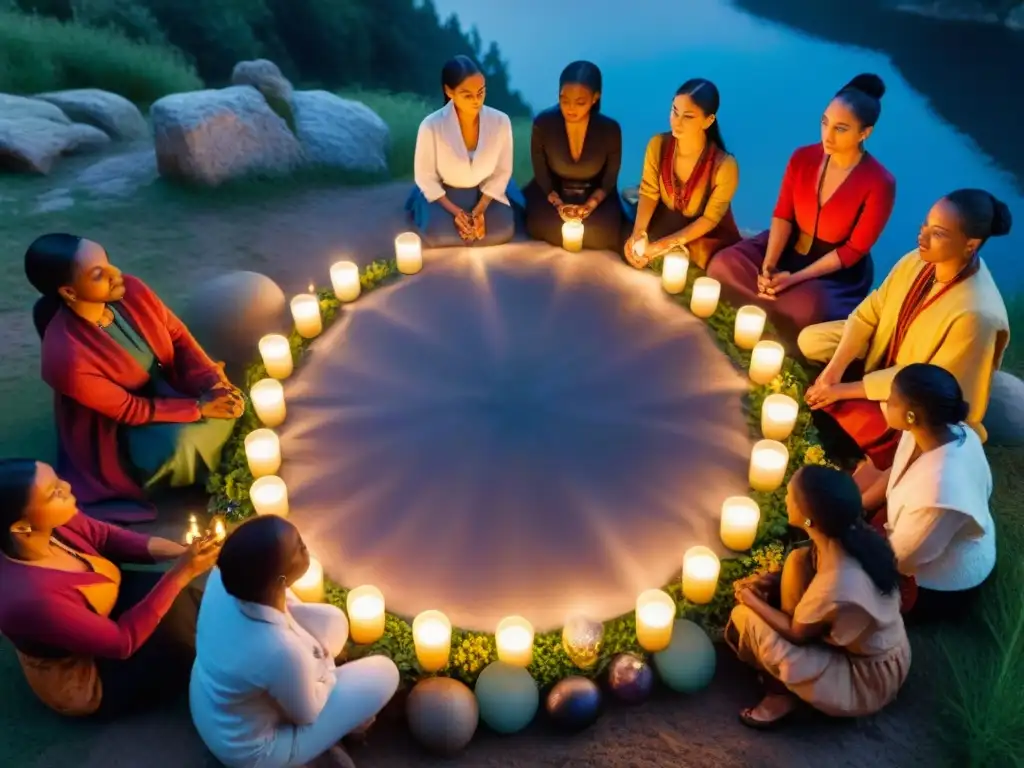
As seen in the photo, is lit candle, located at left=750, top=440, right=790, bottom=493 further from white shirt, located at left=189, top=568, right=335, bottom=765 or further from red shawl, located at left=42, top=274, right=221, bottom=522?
red shawl, located at left=42, top=274, right=221, bottom=522

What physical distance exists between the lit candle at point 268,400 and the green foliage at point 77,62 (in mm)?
6653

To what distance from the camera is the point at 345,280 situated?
5.07 m

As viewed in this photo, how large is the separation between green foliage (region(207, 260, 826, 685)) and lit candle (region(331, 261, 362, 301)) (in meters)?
0.44

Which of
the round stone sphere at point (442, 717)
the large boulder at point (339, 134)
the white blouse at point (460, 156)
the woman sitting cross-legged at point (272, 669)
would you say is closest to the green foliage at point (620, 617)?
the round stone sphere at point (442, 717)

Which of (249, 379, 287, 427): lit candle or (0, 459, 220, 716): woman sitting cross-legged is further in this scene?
(249, 379, 287, 427): lit candle

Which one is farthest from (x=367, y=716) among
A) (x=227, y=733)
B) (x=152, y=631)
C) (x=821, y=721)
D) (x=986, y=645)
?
(x=986, y=645)

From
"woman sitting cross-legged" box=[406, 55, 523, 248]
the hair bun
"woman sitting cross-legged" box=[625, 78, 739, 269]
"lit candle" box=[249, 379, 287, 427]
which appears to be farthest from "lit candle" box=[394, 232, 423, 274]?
the hair bun

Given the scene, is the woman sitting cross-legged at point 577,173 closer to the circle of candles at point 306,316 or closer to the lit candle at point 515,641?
the circle of candles at point 306,316

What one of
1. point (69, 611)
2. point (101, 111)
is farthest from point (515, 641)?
point (101, 111)

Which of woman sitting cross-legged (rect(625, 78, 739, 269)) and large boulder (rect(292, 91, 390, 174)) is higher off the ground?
woman sitting cross-legged (rect(625, 78, 739, 269))

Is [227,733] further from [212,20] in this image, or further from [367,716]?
[212,20]

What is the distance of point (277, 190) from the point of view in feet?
24.2

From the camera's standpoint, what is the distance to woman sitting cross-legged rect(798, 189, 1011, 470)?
3555mm

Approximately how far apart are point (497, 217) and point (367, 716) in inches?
135
